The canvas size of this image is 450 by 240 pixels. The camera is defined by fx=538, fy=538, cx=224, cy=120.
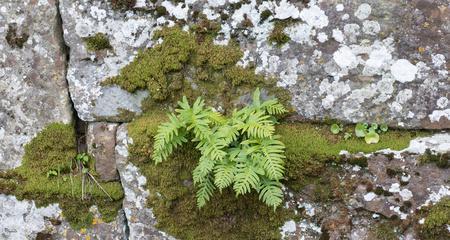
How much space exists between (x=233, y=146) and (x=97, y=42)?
1.57 m

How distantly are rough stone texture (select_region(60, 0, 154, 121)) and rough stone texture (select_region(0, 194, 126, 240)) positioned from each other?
1010 millimetres

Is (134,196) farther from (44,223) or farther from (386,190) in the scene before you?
(386,190)

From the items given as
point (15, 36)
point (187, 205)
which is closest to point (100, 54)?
point (15, 36)

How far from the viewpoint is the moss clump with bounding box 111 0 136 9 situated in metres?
4.78

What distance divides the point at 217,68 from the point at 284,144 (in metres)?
0.89

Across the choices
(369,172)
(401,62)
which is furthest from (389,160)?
(401,62)

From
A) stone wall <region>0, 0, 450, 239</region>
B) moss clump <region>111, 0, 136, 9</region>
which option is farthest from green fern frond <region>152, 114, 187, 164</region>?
moss clump <region>111, 0, 136, 9</region>

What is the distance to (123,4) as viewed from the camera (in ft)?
15.7

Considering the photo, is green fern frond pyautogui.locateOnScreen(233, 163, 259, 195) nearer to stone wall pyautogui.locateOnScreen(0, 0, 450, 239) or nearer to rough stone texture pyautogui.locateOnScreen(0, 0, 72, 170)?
stone wall pyautogui.locateOnScreen(0, 0, 450, 239)

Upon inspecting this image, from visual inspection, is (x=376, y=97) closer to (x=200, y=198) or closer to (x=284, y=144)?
(x=284, y=144)

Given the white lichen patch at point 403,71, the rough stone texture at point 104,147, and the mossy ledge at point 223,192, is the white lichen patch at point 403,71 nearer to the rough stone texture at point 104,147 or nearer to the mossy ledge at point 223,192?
the mossy ledge at point 223,192

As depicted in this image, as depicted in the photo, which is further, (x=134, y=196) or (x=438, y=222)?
(x=134, y=196)

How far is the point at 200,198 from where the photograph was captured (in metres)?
4.60

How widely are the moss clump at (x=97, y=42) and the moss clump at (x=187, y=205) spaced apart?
2.40 feet
